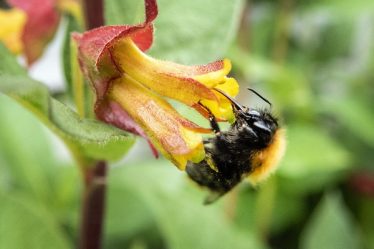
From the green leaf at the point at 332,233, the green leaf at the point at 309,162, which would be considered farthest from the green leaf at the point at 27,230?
the green leaf at the point at 309,162

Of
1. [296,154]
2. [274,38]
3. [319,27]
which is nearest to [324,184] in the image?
[296,154]

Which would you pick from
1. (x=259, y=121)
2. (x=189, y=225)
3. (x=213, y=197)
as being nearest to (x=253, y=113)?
(x=259, y=121)

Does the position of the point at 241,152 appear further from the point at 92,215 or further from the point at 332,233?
the point at 332,233

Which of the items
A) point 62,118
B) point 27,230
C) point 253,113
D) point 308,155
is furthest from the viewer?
point 308,155

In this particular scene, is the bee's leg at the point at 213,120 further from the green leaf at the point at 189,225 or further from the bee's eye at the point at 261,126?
the green leaf at the point at 189,225

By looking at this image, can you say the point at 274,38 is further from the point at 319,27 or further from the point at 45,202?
the point at 45,202

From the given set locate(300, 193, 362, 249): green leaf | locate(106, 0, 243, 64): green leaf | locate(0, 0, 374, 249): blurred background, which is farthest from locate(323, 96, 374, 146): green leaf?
locate(106, 0, 243, 64): green leaf

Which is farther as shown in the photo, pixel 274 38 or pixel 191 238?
pixel 274 38

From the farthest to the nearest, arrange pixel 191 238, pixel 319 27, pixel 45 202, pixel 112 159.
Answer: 1. pixel 319 27
2. pixel 45 202
3. pixel 191 238
4. pixel 112 159
